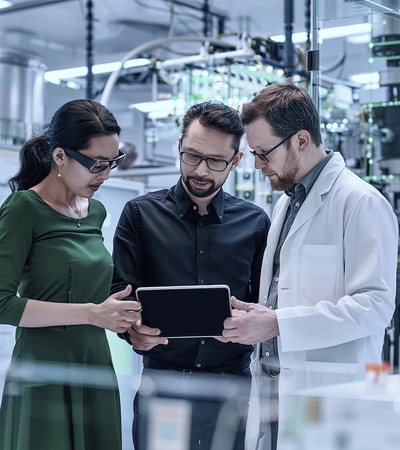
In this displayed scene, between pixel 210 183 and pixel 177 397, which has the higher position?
pixel 210 183

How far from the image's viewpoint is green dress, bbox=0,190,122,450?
173 cm

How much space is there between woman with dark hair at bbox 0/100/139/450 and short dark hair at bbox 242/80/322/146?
38 centimetres

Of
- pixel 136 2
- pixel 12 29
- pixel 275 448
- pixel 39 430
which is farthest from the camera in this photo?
pixel 12 29

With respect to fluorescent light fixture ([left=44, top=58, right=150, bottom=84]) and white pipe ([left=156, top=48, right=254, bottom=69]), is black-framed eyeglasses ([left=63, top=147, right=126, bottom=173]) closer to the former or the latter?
white pipe ([left=156, top=48, right=254, bottom=69])

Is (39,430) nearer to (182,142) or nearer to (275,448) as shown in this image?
(275,448)

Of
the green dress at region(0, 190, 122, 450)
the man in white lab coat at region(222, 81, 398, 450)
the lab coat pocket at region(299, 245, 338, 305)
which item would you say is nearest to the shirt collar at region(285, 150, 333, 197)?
the man in white lab coat at region(222, 81, 398, 450)

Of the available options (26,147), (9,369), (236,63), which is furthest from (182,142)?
(236,63)

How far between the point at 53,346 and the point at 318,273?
26.3 inches

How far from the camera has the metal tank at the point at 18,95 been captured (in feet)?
22.2

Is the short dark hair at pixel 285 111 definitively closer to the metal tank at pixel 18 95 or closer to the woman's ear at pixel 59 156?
the woman's ear at pixel 59 156

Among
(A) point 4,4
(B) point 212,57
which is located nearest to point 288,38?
(B) point 212,57

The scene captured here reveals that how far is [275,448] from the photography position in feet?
4.76

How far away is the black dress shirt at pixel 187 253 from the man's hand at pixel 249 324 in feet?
0.74

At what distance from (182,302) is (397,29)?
1.88 meters
